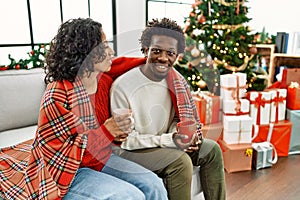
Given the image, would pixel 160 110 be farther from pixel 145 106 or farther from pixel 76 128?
pixel 76 128

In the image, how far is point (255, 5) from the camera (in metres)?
3.54

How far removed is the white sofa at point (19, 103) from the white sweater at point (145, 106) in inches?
30.0

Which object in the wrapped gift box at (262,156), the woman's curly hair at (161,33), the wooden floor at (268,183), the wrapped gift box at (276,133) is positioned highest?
the woman's curly hair at (161,33)

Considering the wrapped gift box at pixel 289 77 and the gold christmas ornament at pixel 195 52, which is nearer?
the gold christmas ornament at pixel 195 52

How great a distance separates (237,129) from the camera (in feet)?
6.59

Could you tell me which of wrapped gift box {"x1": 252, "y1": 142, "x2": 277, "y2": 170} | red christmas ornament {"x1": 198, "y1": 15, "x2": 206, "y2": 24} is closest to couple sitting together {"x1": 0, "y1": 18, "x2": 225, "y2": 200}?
wrapped gift box {"x1": 252, "y1": 142, "x2": 277, "y2": 170}

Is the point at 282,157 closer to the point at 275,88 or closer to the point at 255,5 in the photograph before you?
the point at 275,88

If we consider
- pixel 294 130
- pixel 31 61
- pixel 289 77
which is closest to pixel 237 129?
pixel 294 130

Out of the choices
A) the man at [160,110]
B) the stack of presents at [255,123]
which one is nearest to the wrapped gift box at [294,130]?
the stack of presents at [255,123]

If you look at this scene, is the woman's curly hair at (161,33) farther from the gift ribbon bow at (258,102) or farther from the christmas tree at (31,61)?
the gift ribbon bow at (258,102)

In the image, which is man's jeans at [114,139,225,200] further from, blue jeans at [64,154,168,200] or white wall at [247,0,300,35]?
white wall at [247,0,300,35]

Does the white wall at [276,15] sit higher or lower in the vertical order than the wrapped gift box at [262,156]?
higher

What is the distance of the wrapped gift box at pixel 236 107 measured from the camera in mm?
2035

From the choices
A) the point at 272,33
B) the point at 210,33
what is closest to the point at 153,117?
the point at 210,33
